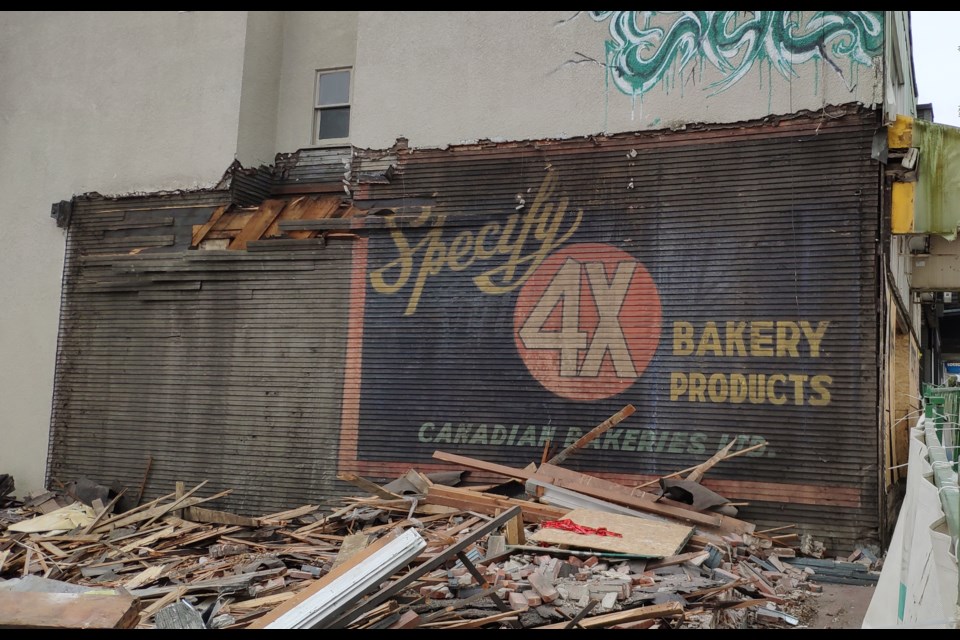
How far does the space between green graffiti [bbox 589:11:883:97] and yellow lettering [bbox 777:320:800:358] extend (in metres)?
3.10

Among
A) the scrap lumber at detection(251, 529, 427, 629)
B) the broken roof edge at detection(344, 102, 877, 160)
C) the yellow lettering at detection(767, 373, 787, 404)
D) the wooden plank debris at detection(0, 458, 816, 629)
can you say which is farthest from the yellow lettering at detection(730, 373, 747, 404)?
the scrap lumber at detection(251, 529, 427, 629)

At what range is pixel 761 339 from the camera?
9.76 m

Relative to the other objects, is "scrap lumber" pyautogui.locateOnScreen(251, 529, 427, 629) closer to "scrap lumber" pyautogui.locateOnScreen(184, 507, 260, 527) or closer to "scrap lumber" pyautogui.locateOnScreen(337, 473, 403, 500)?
"scrap lumber" pyautogui.locateOnScreen(337, 473, 403, 500)

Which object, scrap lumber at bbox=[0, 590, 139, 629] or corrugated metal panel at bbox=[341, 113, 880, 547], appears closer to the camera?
scrap lumber at bbox=[0, 590, 139, 629]

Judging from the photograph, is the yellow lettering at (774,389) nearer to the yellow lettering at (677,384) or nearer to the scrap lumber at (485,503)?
the yellow lettering at (677,384)

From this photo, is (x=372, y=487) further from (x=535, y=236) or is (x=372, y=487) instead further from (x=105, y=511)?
(x=105, y=511)

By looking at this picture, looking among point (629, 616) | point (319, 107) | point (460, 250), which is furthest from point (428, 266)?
point (629, 616)

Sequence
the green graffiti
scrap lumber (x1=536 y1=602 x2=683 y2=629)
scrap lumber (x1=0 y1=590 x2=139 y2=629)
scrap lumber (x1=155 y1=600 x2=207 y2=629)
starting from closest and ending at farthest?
scrap lumber (x1=0 y1=590 x2=139 y2=629), scrap lumber (x1=536 y1=602 x2=683 y2=629), scrap lumber (x1=155 y1=600 x2=207 y2=629), the green graffiti

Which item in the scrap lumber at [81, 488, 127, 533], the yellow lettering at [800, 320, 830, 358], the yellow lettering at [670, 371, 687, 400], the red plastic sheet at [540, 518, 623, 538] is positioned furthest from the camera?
the scrap lumber at [81, 488, 127, 533]

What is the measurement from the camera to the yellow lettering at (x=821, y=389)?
371 inches

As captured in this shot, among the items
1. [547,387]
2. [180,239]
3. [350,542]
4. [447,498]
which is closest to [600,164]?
[547,387]

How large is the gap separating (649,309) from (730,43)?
12.0 feet

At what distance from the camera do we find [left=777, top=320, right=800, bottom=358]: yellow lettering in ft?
31.5

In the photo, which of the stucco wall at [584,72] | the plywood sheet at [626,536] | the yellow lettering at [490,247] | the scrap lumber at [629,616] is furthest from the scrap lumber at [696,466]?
the stucco wall at [584,72]
